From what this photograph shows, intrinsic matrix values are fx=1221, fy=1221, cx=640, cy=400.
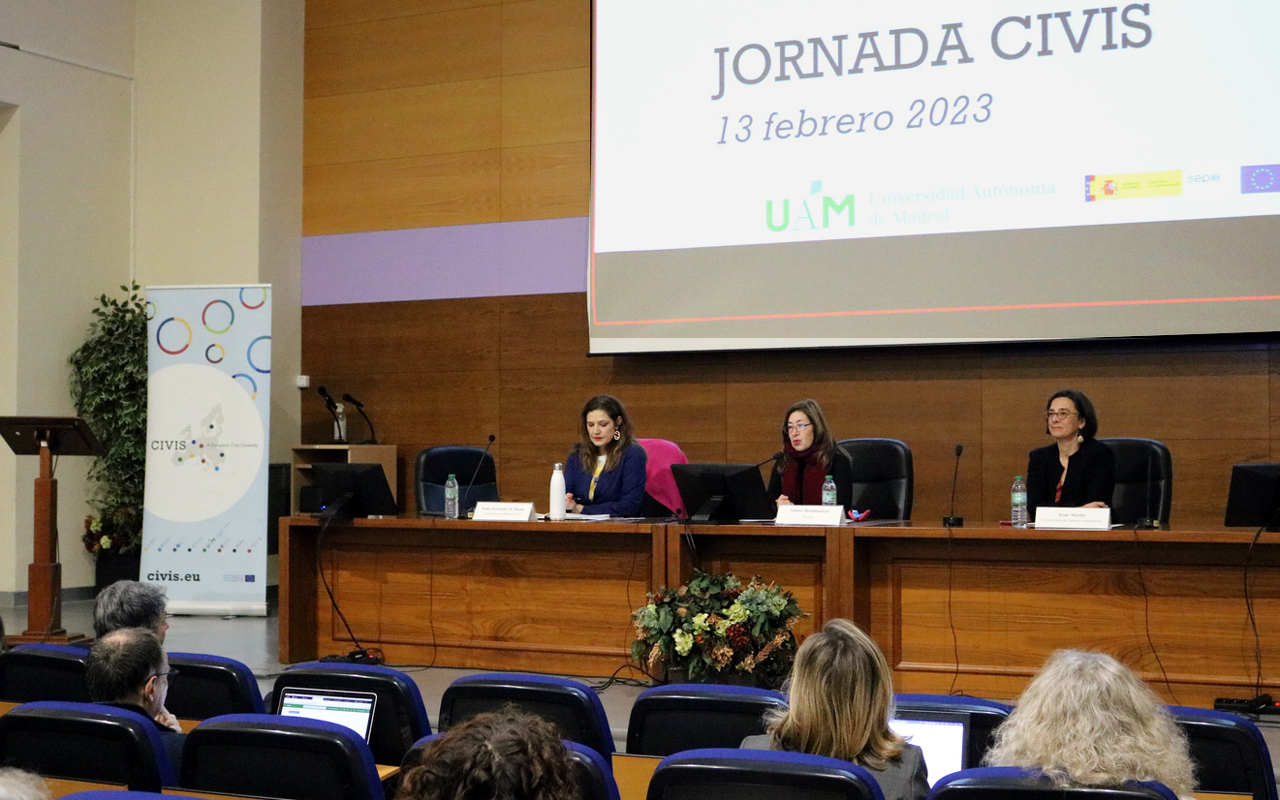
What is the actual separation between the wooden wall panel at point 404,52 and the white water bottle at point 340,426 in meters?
2.06

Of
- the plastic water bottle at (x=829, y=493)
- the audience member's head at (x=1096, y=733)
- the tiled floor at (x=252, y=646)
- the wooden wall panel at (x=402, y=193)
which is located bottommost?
the tiled floor at (x=252, y=646)

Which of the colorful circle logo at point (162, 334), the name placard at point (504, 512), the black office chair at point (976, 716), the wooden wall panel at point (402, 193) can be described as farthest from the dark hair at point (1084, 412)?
the colorful circle logo at point (162, 334)

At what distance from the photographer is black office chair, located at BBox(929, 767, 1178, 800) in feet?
5.16

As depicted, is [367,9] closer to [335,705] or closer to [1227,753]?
[335,705]

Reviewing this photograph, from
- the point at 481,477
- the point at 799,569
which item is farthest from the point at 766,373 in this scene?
the point at 799,569

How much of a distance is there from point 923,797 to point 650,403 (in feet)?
16.7

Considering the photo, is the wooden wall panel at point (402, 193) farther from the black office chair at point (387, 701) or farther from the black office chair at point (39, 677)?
the black office chair at point (387, 701)

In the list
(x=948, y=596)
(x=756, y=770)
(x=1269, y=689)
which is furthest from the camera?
(x=948, y=596)

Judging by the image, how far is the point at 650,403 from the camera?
277 inches

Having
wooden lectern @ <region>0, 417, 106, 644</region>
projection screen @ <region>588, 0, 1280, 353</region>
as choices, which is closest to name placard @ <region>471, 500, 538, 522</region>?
wooden lectern @ <region>0, 417, 106, 644</region>

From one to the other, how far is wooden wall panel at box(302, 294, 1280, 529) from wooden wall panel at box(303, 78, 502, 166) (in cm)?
99

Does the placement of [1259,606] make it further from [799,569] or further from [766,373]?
[766,373]

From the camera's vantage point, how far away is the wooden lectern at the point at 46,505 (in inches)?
217

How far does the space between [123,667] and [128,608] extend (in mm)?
630
